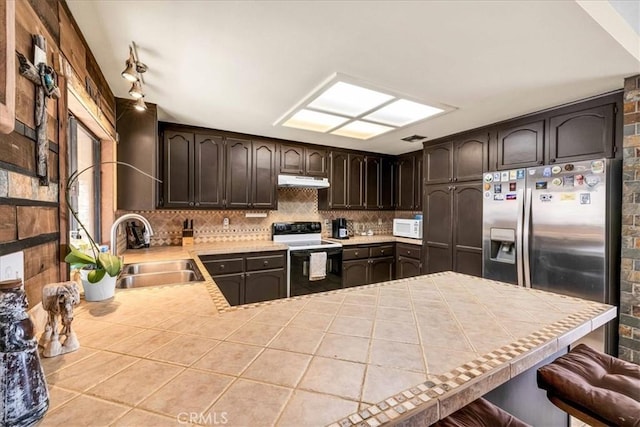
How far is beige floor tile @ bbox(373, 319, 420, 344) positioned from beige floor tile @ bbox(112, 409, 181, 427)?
61 centimetres

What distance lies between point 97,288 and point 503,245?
3.13 m

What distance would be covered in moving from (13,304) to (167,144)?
2.88m

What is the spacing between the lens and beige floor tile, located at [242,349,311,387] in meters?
0.67

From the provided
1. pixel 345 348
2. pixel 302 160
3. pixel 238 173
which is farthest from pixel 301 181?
pixel 345 348

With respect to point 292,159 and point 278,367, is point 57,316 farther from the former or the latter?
point 292,159

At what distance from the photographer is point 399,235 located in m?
4.25

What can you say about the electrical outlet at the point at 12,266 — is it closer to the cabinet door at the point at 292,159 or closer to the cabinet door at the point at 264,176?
the cabinet door at the point at 264,176

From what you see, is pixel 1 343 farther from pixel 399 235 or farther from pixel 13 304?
pixel 399 235

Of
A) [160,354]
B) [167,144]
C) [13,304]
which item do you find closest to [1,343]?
[13,304]

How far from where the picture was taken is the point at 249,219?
3752 millimetres

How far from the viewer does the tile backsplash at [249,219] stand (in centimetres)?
326

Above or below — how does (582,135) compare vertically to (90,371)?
above

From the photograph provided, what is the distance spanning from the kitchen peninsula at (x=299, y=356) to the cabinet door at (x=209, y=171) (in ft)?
6.60

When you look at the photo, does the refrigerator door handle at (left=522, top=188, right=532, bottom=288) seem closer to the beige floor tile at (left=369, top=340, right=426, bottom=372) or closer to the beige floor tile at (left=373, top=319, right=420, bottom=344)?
the beige floor tile at (left=373, top=319, right=420, bottom=344)
